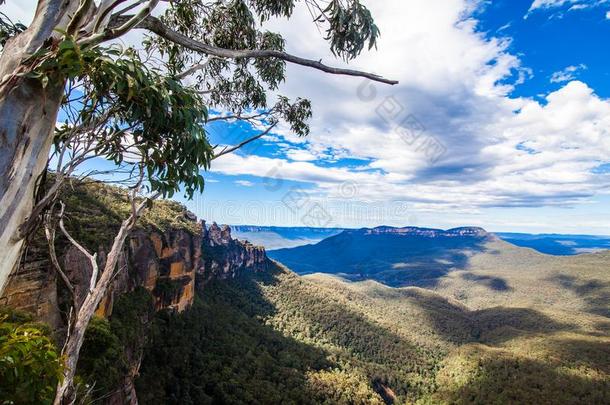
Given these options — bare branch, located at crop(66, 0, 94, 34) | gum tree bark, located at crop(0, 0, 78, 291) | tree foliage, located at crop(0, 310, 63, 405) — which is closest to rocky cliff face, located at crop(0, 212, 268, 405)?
gum tree bark, located at crop(0, 0, 78, 291)

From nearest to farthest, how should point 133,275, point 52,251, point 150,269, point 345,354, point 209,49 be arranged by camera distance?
point 209,49, point 52,251, point 133,275, point 150,269, point 345,354

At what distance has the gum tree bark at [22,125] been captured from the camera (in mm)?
2508

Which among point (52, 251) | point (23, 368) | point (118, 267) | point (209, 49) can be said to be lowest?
point (118, 267)

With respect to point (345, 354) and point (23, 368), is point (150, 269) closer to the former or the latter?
point (23, 368)

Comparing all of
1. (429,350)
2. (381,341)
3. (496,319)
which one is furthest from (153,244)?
(496,319)

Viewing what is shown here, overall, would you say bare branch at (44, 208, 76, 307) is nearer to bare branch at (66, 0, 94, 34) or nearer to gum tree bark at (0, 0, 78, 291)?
gum tree bark at (0, 0, 78, 291)

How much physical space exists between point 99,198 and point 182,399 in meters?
17.1

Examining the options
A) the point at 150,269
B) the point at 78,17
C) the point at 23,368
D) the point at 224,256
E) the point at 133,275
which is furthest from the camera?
the point at 224,256

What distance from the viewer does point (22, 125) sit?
2.58 meters

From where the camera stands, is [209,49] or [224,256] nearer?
[209,49]

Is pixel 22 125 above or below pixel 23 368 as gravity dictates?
above

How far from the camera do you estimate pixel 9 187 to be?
8.49 feet

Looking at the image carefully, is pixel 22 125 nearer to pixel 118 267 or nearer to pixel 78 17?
pixel 78 17

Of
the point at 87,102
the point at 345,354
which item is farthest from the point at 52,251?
the point at 345,354
